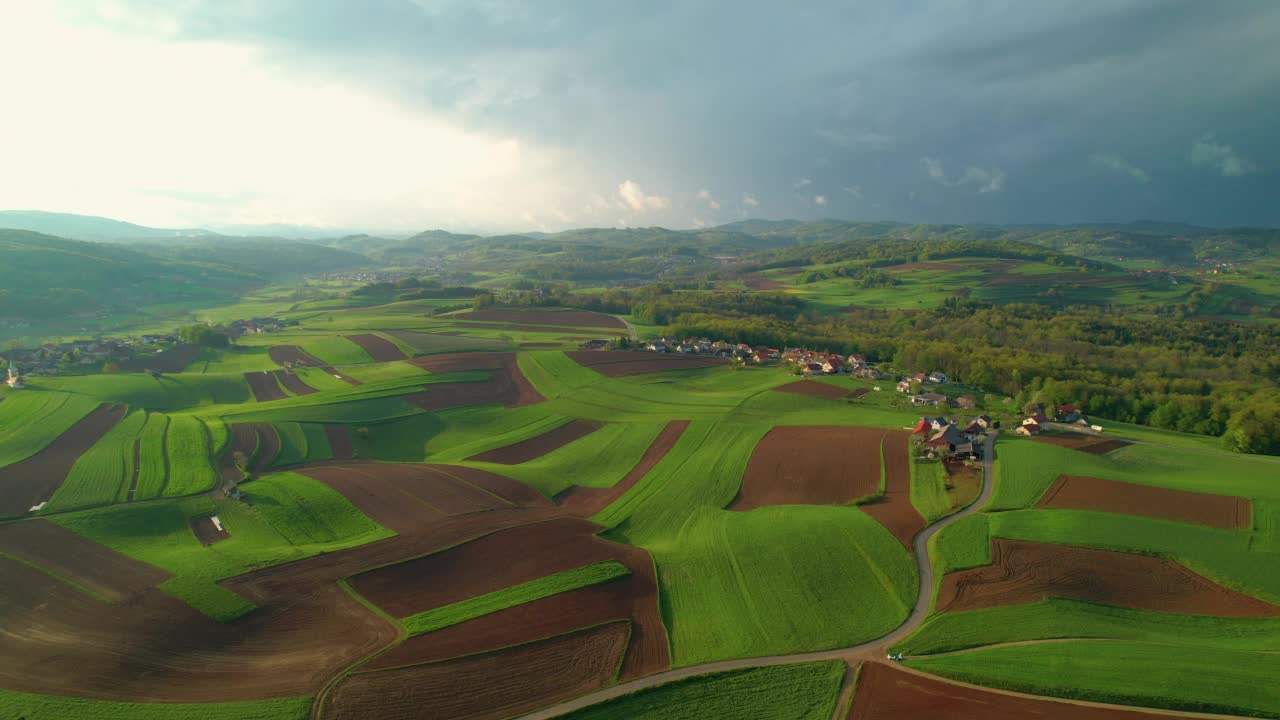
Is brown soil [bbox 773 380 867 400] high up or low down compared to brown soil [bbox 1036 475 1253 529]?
up

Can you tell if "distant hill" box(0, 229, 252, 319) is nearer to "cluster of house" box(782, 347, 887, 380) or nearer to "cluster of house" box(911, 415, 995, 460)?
"cluster of house" box(782, 347, 887, 380)

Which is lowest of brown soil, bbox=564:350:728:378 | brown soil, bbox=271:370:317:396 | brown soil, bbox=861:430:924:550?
brown soil, bbox=861:430:924:550

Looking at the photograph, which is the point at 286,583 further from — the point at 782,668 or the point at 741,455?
the point at 741,455

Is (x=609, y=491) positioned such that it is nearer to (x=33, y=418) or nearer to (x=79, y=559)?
(x=79, y=559)

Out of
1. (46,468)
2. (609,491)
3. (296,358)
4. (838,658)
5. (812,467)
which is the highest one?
(296,358)

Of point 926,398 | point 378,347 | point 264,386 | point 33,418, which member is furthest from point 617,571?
point 378,347

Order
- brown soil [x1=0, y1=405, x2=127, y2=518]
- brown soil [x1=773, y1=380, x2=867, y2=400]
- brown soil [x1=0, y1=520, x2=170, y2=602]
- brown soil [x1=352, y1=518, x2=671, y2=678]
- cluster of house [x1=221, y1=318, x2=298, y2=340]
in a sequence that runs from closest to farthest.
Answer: brown soil [x1=352, y1=518, x2=671, y2=678] < brown soil [x1=0, y1=520, x2=170, y2=602] < brown soil [x1=0, y1=405, x2=127, y2=518] < brown soil [x1=773, y1=380, x2=867, y2=400] < cluster of house [x1=221, y1=318, x2=298, y2=340]

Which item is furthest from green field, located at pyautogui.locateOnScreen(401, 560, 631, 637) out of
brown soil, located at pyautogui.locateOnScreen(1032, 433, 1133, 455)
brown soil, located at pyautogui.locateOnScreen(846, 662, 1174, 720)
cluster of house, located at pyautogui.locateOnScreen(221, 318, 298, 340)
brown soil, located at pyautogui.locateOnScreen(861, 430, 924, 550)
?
cluster of house, located at pyautogui.locateOnScreen(221, 318, 298, 340)
